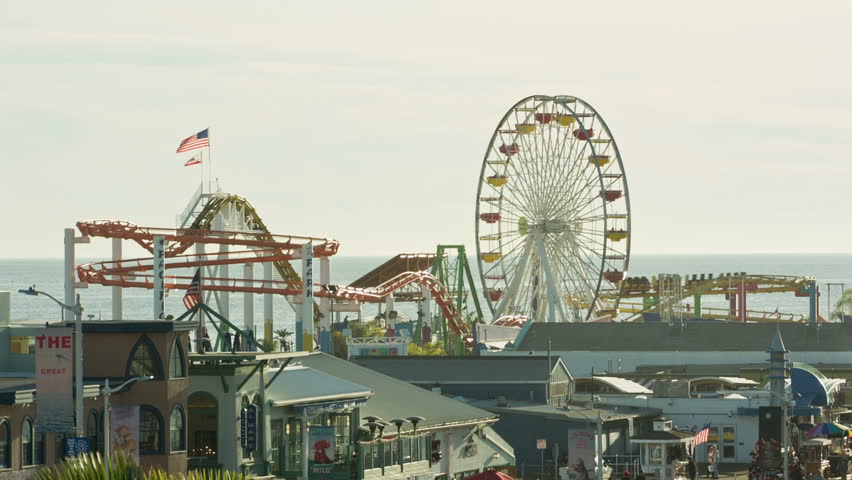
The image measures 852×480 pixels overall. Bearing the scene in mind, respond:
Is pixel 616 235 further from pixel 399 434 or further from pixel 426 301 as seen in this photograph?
pixel 399 434

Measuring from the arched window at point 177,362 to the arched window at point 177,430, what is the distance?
0.93 meters

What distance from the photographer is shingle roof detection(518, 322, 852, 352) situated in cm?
12081

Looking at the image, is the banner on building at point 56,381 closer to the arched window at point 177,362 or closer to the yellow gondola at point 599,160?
the arched window at point 177,362

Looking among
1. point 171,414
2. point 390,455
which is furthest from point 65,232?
point 171,414

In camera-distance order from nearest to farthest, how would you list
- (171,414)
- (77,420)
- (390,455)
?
(77,420), (171,414), (390,455)

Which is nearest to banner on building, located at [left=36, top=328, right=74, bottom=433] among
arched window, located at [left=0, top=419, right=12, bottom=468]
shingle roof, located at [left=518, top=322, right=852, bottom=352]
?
arched window, located at [left=0, top=419, right=12, bottom=468]

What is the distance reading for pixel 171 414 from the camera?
54375mm

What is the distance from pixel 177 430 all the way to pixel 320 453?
23.9 feet

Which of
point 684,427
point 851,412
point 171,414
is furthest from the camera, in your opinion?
point 851,412

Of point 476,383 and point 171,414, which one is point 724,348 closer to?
A: point 476,383

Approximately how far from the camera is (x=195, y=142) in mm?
110938

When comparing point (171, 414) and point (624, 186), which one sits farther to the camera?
point (624, 186)

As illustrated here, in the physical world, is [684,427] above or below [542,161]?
below

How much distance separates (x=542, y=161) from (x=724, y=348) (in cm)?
2124
